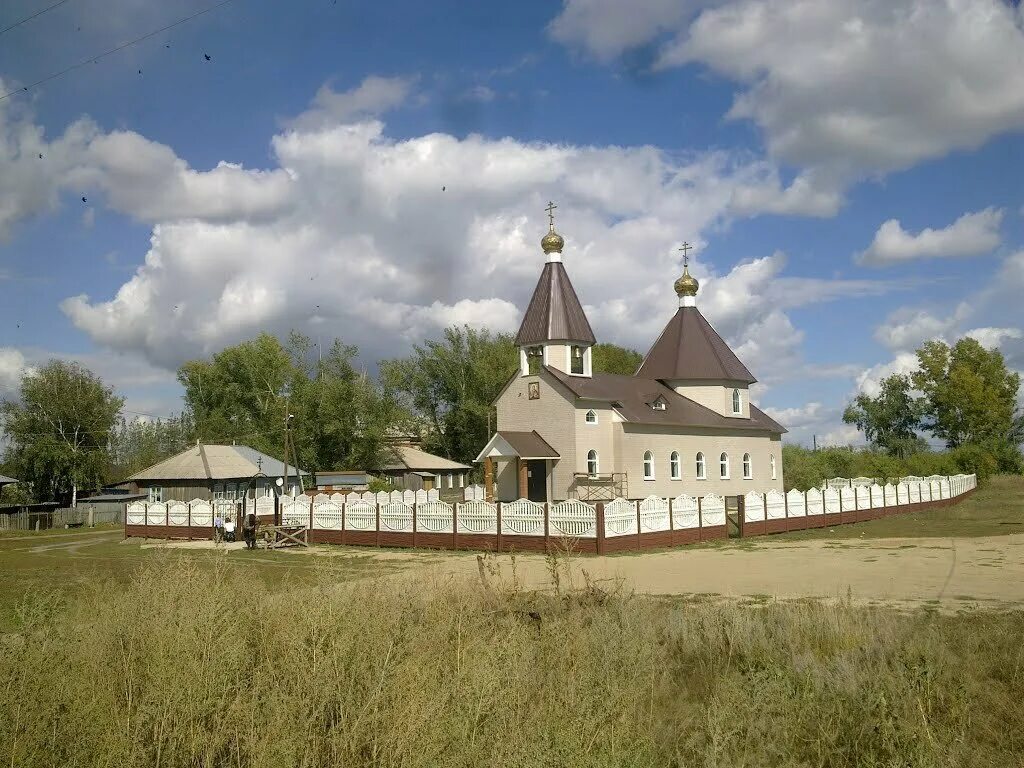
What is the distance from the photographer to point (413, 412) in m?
65.1

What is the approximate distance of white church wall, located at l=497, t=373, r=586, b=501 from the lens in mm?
37500

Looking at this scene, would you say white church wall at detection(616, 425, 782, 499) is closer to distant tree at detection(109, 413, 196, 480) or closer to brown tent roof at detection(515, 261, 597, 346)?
brown tent roof at detection(515, 261, 597, 346)

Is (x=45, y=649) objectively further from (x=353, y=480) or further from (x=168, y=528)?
(x=353, y=480)

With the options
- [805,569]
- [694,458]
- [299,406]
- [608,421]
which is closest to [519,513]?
[805,569]

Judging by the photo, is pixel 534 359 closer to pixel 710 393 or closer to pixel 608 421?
pixel 608 421

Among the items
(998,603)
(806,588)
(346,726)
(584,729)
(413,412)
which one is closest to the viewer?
(346,726)

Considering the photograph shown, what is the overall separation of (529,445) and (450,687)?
30.3 meters

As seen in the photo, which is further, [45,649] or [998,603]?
[998,603]

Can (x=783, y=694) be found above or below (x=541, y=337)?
below

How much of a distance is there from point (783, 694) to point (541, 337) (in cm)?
3186

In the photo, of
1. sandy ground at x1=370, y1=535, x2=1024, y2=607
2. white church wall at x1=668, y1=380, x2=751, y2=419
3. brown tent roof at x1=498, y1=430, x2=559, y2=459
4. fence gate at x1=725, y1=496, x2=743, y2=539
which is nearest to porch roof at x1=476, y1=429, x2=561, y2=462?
brown tent roof at x1=498, y1=430, x2=559, y2=459

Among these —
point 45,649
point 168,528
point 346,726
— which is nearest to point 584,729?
point 346,726

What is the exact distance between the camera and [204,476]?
4366cm

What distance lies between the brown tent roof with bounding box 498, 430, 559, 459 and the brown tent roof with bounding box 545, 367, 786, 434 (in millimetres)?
2695
